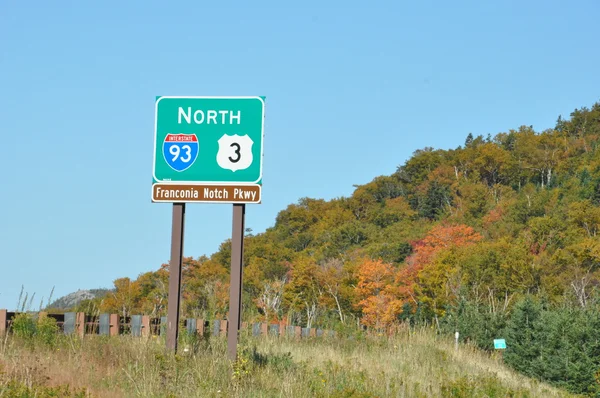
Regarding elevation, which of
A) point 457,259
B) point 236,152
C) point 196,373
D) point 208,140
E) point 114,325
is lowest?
point 196,373

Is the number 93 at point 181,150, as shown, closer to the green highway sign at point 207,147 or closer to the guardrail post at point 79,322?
the green highway sign at point 207,147

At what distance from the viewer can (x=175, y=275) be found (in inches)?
484

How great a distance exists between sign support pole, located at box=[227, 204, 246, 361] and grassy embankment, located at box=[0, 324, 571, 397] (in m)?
0.33

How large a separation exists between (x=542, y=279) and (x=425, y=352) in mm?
49968

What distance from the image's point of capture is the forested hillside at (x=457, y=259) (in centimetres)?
3322

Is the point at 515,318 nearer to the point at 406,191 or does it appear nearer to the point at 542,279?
the point at 542,279

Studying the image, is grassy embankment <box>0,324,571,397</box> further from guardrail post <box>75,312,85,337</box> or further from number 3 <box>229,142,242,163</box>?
number 3 <box>229,142,242,163</box>

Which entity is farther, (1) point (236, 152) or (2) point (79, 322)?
(2) point (79, 322)

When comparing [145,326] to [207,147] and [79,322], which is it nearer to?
[79,322]

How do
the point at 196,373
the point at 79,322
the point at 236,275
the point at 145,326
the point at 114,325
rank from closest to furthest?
the point at 196,373, the point at 236,275, the point at 79,322, the point at 114,325, the point at 145,326

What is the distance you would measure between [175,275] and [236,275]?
90 centimetres

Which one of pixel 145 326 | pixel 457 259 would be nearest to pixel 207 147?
pixel 145 326

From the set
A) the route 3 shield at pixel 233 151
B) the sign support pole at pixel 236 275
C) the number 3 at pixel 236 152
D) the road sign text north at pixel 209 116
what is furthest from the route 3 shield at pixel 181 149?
the sign support pole at pixel 236 275

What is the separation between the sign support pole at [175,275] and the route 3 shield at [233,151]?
947 millimetres
